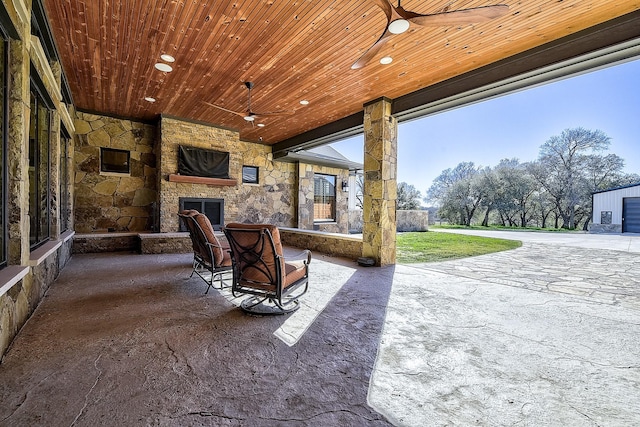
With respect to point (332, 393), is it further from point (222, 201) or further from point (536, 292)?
point (222, 201)

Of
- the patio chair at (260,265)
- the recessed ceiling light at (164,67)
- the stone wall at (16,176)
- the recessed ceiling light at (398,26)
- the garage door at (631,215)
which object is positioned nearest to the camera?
the stone wall at (16,176)

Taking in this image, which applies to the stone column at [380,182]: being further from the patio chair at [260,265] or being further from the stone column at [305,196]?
the stone column at [305,196]

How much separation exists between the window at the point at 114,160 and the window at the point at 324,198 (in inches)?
225

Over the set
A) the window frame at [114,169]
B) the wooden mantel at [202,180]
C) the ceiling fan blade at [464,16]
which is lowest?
the wooden mantel at [202,180]

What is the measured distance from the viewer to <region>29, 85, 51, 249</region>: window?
2.97m

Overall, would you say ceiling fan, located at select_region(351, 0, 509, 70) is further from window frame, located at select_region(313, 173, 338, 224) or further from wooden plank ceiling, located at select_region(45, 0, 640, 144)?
window frame, located at select_region(313, 173, 338, 224)

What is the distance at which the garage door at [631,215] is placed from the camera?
12828 mm

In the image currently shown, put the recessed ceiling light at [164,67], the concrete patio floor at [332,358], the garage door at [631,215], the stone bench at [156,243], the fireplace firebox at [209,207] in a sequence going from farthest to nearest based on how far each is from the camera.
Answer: the garage door at [631,215]
the fireplace firebox at [209,207]
the stone bench at [156,243]
the recessed ceiling light at [164,67]
the concrete patio floor at [332,358]

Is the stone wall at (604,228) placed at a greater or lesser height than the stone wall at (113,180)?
lesser

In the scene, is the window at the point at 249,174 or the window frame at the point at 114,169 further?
the window at the point at 249,174

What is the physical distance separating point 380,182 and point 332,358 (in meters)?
3.70

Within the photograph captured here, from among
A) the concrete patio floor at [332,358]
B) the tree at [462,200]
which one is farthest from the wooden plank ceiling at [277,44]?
the tree at [462,200]

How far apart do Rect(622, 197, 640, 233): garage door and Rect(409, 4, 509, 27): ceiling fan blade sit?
55.5 ft

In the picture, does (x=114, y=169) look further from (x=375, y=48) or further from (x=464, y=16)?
(x=464, y=16)
